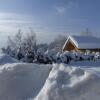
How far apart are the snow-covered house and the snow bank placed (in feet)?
120

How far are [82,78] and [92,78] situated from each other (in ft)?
0.45

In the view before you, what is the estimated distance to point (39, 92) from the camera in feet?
13.7

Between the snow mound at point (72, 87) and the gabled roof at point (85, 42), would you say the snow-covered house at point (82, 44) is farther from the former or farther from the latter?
the snow mound at point (72, 87)

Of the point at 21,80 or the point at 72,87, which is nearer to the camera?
the point at 72,87

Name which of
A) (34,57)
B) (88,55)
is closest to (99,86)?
(34,57)

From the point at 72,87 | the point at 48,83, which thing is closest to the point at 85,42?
the point at 48,83

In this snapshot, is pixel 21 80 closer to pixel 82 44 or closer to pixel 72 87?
pixel 72 87

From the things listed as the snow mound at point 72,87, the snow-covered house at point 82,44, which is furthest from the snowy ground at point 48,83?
the snow-covered house at point 82,44

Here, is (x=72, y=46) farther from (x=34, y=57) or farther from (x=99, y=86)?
(x=99, y=86)

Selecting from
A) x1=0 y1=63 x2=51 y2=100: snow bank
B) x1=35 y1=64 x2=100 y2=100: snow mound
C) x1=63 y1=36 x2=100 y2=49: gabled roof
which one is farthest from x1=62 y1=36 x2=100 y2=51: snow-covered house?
x1=35 y1=64 x2=100 y2=100: snow mound

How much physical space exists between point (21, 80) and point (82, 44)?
37822mm

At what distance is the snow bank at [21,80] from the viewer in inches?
170

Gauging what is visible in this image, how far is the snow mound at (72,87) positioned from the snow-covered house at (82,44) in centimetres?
3705

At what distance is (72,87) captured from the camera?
3.94 m
